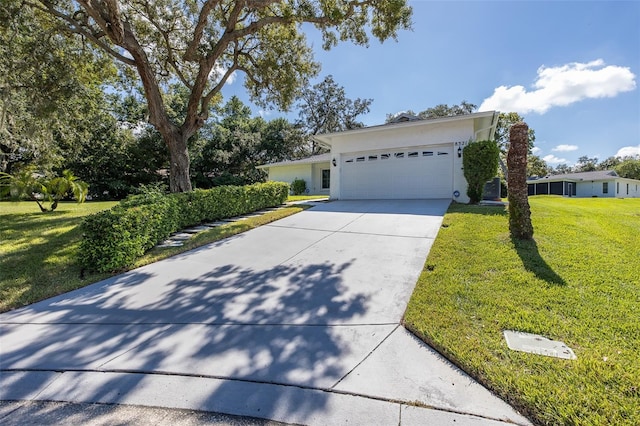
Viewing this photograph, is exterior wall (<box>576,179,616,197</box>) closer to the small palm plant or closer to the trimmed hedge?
the trimmed hedge

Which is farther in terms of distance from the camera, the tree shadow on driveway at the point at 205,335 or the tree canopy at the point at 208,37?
the tree canopy at the point at 208,37

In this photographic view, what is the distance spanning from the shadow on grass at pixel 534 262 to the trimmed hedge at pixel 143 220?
679 centimetres

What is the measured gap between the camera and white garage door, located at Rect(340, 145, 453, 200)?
12.0m

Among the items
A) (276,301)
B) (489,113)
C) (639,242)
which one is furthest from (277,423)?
(489,113)

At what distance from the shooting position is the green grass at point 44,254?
4506mm

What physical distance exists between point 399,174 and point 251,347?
11.3 m

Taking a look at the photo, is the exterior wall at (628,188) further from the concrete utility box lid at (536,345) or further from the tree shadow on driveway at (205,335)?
the tree shadow on driveway at (205,335)

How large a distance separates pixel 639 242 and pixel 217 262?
8.04 m

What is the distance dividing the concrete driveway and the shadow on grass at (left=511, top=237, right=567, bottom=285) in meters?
1.59

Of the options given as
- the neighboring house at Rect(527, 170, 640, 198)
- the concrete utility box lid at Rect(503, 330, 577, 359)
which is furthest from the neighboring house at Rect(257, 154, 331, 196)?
the neighboring house at Rect(527, 170, 640, 198)

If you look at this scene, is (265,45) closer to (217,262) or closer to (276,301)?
(217,262)

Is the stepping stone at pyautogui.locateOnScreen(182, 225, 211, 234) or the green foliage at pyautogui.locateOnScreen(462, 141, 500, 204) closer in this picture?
the stepping stone at pyautogui.locateOnScreen(182, 225, 211, 234)

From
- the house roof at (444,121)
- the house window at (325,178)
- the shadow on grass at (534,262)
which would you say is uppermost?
the house roof at (444,121)

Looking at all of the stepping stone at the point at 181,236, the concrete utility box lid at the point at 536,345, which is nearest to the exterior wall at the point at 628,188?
the concrete utility box lid at the point at 536,345
